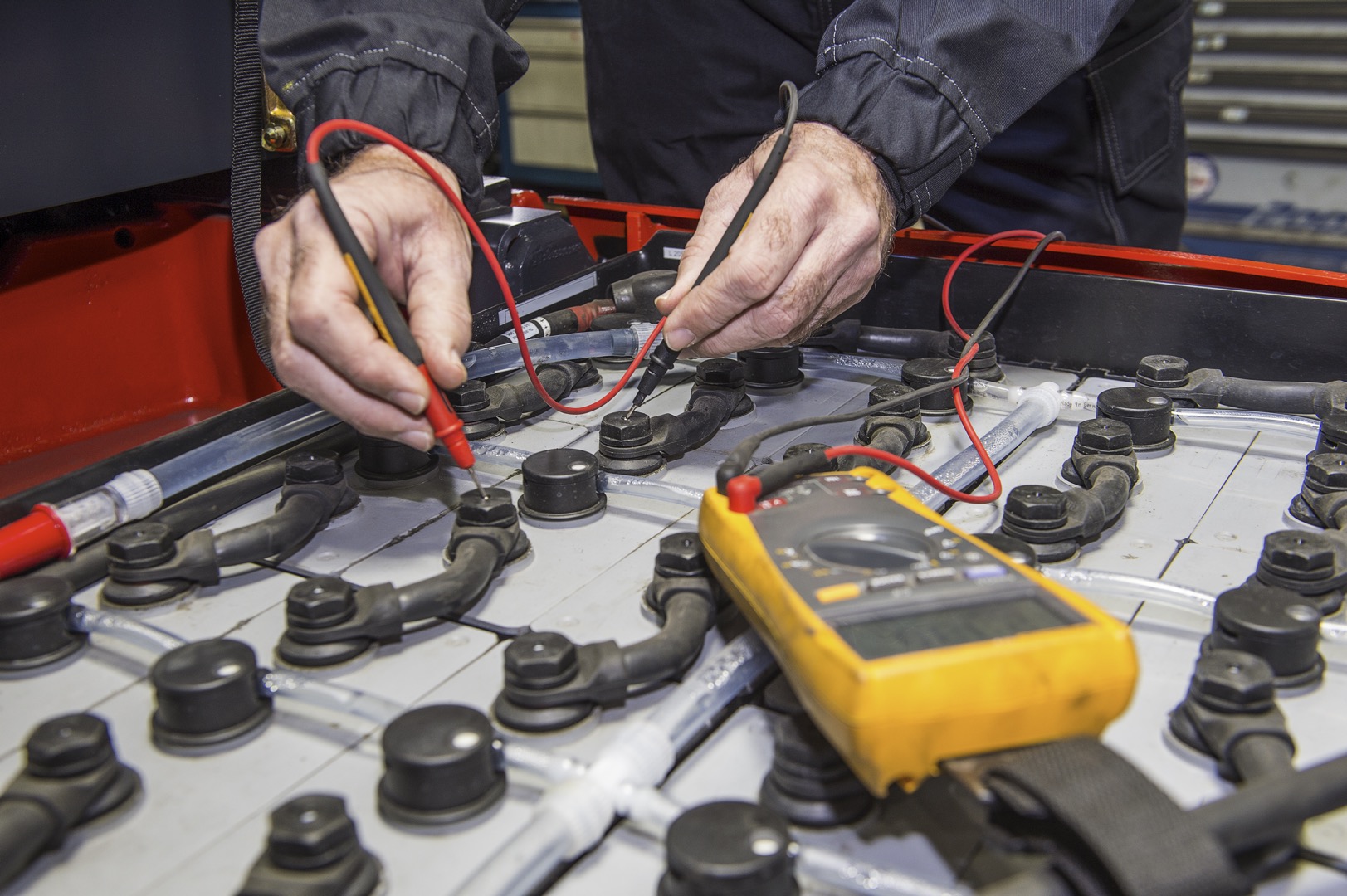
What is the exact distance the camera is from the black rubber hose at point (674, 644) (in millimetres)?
548

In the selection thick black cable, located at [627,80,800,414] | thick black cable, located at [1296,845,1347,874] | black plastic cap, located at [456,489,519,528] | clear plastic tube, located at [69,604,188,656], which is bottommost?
clear plastic tube, located at [69,604,188,656]

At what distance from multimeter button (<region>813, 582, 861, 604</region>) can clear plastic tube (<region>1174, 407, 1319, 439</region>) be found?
529 millimetres

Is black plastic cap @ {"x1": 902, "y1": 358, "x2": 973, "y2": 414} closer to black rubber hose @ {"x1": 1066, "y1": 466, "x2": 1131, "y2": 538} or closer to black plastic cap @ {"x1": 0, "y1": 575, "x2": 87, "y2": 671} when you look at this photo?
black rubber hose @ {"x1": 1066, "y1": 466, "x2": 1131, "y2": 538}

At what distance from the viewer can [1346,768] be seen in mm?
421

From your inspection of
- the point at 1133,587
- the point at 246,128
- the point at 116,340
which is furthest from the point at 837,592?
the point at 116,340

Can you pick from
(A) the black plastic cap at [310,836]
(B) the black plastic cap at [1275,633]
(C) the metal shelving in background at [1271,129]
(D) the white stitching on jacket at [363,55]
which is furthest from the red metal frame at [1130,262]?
(C) the metal shelving in background at [1271,129]

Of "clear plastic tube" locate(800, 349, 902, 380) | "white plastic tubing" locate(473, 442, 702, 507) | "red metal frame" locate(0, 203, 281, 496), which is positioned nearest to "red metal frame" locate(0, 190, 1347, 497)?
"red metal frame" locate(0, 203, 281, 496)

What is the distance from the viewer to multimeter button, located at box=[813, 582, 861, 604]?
0.47 metres

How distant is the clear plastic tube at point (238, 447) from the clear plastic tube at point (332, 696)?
252 millimetres

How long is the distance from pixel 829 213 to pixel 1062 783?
53 cm

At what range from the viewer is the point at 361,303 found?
27.7 inches

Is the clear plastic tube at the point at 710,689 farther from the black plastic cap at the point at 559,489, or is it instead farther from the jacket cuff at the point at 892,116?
the jacket cuff at the point at 892,116

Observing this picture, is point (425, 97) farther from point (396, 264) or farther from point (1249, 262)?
point (1249, 262)

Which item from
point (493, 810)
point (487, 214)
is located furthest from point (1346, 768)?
point (487, 214)
